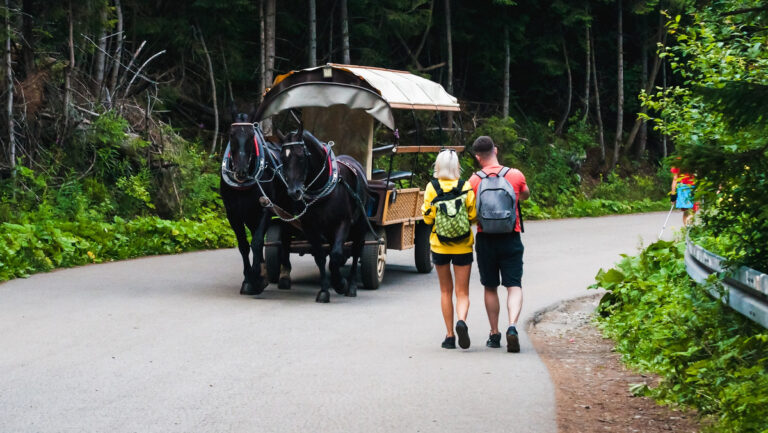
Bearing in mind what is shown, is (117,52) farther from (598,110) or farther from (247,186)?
(598,110)

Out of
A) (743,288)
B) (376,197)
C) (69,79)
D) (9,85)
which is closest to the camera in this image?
(743,288)

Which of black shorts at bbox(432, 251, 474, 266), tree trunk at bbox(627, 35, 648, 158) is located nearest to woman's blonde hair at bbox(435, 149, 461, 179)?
black shorts at bbox(432, 251, 474, 266)

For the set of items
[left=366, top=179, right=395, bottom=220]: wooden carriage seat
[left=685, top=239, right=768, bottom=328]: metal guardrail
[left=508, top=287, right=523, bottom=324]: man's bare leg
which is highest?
[left=685, top=239, right=768, bottom=328]: metal guardrail

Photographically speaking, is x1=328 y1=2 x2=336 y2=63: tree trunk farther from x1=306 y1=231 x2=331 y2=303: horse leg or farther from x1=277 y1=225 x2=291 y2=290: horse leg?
x1=306 y1=231 x2=331 y2=303: horse leg

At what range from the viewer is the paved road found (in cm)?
657

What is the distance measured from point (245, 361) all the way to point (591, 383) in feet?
9.07

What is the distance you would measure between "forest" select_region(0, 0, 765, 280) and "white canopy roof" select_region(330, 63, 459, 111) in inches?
78.6

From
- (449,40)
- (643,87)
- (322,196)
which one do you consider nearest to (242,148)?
(322,196)

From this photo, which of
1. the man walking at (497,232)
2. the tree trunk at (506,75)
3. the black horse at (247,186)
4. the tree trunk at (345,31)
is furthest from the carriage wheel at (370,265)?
the tree trunk at (506,75)

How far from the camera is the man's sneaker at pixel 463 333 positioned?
898 cm

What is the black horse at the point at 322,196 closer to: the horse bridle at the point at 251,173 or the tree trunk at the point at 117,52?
the horse bridle at the point at 251,173

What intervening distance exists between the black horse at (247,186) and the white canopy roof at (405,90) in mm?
2201

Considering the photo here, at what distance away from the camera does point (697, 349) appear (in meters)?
7.09

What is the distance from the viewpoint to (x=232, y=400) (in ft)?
23.0
